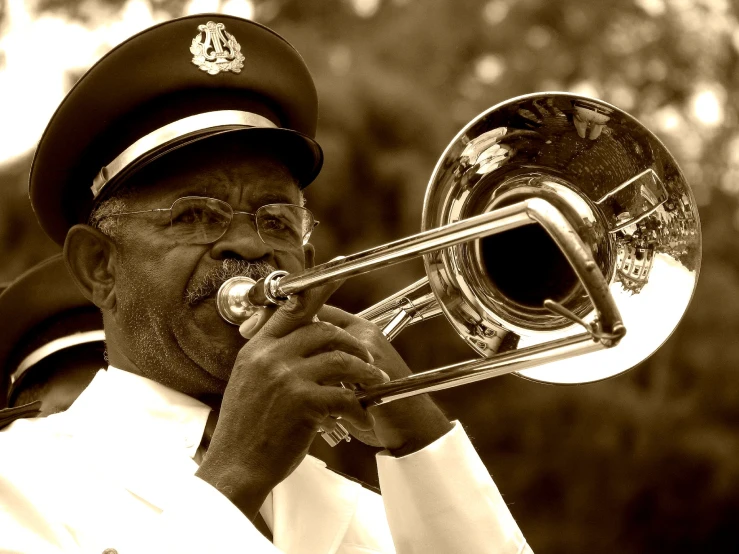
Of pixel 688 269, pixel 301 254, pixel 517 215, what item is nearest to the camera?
pixel 517 215

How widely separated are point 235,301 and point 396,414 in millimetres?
569

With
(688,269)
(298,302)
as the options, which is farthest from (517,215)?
(688,269)

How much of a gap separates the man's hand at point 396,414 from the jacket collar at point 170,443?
23 centimetres

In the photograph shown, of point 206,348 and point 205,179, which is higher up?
point 205,179

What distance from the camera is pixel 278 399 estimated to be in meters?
3.24

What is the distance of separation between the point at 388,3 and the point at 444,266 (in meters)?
3.85

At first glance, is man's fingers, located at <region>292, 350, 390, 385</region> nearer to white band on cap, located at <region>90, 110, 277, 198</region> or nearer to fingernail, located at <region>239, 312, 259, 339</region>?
fingernail, located at <region>239, 312, 259, 339</region>

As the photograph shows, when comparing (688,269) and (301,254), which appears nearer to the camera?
(688,269)

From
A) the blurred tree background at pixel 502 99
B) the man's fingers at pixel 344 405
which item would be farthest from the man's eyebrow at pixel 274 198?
the blurred tree background at pixel 502 99

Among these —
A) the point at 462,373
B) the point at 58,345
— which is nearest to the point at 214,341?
the point at 462,373

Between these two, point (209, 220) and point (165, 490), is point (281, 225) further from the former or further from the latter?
point (165, 490)

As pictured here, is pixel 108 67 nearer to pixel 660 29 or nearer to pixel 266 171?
pixel 266 171

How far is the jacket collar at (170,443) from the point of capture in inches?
142

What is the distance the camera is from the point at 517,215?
3135mm
